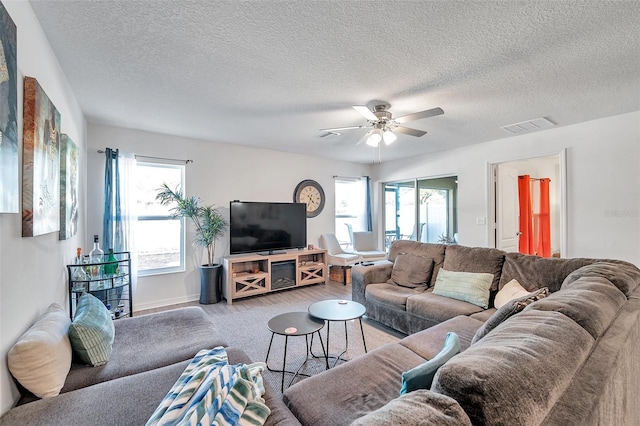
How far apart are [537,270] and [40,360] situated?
3477 millimetres

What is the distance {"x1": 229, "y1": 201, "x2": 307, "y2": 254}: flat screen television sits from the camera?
172 inches

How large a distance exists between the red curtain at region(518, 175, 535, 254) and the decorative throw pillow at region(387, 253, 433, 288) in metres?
2.98

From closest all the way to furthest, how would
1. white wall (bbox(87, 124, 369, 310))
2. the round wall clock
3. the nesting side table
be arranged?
1. the nesting side table
2. white wall (bbox(87, 124, 369, 310))
3. the round wall clock

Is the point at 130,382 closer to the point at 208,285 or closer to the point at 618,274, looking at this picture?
the point at 208,285

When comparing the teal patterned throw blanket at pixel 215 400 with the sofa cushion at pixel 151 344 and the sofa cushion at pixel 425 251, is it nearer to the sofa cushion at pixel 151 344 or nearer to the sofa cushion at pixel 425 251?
the sofa cushion at pixel 151 344

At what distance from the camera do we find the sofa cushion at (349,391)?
1220 mm

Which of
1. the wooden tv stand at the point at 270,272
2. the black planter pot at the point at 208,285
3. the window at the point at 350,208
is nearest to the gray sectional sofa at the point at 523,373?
the wooden tv stand at the point at 270,272

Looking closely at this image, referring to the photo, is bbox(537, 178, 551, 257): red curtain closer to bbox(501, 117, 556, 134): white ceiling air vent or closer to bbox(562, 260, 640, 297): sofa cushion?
bbox(501, 117, 556, 134): white ceiling air vent

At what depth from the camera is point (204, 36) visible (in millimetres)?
1810

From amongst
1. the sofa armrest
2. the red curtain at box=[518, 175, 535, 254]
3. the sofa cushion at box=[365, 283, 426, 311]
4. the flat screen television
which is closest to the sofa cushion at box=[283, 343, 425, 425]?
the sofa cushion at box=[365, 283, 426, 311]

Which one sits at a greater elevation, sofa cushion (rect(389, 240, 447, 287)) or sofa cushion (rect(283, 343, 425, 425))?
sofa cushion (rect(389, 240, 447, 287))

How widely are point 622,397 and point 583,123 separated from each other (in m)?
3.76

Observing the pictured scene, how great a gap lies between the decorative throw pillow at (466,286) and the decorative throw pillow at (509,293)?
113 millimetres

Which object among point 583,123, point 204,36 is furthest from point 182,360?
point 583,123
